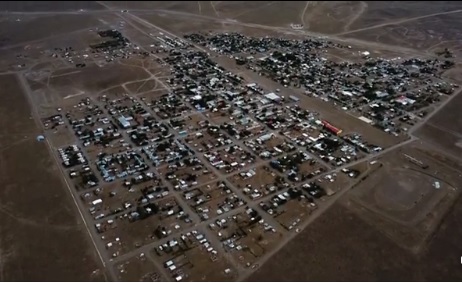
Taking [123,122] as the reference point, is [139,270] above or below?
above

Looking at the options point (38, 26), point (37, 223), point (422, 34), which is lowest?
point (38, 26)

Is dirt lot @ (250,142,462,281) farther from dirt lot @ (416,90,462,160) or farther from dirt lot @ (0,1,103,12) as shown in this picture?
dirt lot @ (0,1,103,12)

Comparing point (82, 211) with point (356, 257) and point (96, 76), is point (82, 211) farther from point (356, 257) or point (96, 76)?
point (96, 76)

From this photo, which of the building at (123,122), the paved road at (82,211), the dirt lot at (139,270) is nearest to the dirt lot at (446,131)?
the dirt lot at (139,270)

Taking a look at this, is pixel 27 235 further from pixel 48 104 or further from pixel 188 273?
pixel 48 104

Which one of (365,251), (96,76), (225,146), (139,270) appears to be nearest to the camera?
(139,270)

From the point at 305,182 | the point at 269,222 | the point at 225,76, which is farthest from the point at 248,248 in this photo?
the point at 225,76

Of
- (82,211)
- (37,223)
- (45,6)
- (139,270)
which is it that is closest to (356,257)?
(139,270)

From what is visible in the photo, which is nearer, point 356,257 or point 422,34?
point 356,257
